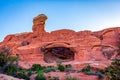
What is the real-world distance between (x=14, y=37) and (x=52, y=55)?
278 inches

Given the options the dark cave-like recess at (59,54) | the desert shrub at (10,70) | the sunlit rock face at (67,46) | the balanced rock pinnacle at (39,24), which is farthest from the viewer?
the balanced rock pinnacle at (39,24)

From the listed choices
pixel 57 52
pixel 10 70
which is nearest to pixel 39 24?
pixel 57 52

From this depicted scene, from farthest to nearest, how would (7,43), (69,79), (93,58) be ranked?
1. (7,43)
2. (93,58)
3. (69,79)

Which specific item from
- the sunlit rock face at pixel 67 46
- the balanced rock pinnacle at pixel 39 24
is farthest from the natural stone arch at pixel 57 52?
the balanced rock pinnacle at pixel 39 24

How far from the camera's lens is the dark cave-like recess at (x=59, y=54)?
133 feet

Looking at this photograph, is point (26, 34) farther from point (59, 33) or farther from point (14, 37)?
point (59, 33)

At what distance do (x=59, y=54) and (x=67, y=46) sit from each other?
7.29 feet

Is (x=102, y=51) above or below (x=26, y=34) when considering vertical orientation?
below

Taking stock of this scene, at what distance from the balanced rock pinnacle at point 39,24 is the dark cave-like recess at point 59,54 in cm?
425

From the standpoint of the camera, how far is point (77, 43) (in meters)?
40.0

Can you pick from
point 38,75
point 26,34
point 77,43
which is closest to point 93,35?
point 77,43

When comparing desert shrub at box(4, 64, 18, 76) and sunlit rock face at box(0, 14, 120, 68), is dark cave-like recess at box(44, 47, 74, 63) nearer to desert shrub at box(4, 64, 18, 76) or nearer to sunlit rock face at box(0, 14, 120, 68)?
sunlit rock face at box(0, 14, 120, 68)

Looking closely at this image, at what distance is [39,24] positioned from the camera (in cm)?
4462

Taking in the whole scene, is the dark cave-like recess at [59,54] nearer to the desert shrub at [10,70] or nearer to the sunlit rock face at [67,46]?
the sunlit rock face at [67,46]
